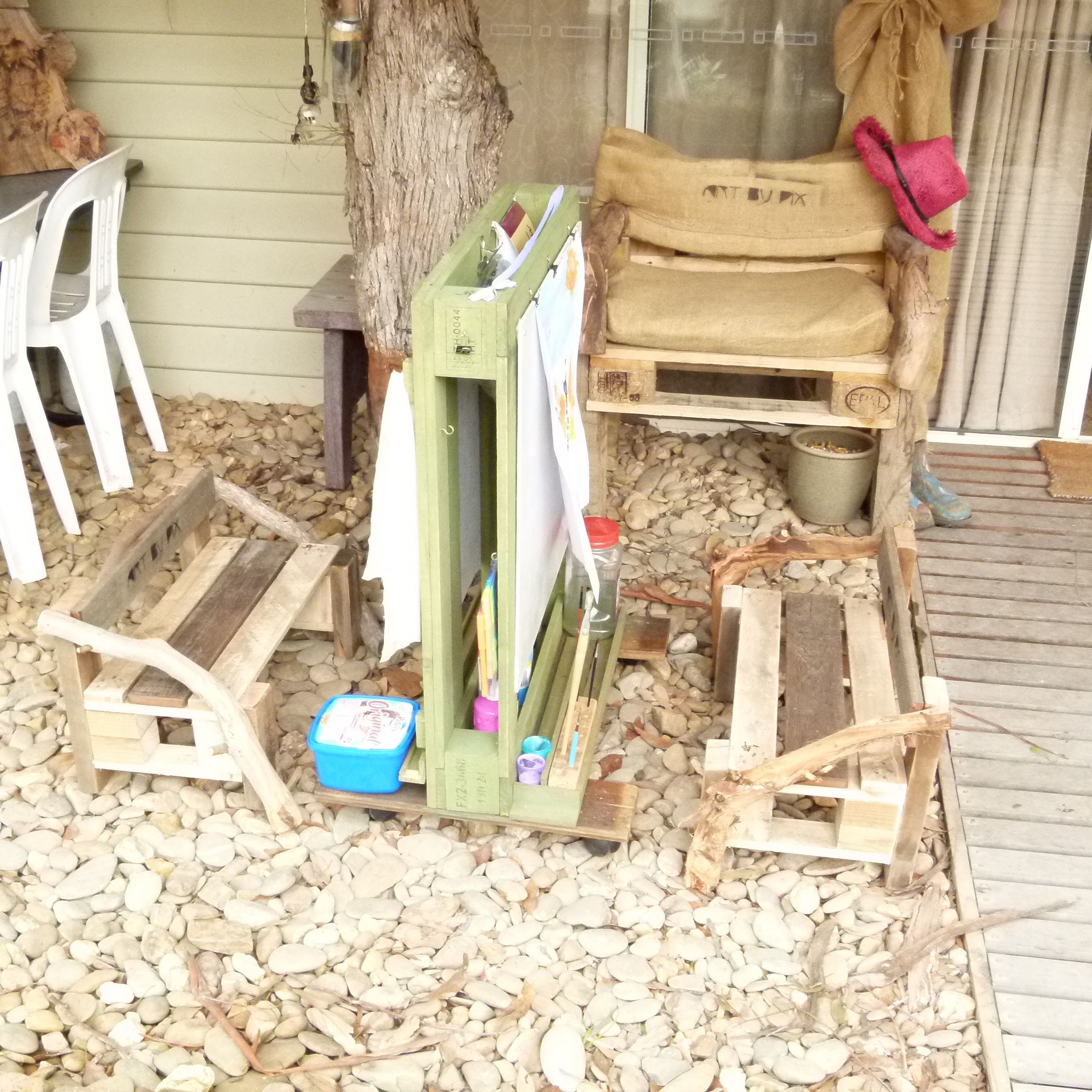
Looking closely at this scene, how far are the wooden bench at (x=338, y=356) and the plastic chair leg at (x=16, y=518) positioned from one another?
106 centimetres

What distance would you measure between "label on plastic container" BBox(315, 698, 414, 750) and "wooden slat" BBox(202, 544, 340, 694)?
0.26 m

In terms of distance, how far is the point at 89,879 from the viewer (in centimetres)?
327

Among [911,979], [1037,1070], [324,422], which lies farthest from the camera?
[324,422]

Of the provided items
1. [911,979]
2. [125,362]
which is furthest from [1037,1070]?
[125,362]

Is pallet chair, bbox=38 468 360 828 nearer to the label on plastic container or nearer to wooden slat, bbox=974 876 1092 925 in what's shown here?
the label on plastic container

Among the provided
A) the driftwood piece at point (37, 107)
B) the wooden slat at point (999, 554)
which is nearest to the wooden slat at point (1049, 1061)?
the wooden slat at point (999, 554)

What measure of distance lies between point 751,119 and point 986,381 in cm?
142

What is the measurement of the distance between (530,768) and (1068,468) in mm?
3071

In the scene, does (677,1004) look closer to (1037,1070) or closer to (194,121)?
(1037,1070)

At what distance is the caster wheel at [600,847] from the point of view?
132 inches

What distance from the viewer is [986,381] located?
5.44m

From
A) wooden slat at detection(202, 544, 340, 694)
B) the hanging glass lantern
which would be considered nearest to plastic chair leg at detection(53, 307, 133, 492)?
wooden slat at detection(202, 544, 340, 694)

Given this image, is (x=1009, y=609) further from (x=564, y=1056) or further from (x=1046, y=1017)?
(x=564, y=1056)

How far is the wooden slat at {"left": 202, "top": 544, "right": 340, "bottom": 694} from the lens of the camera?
3525 mm
